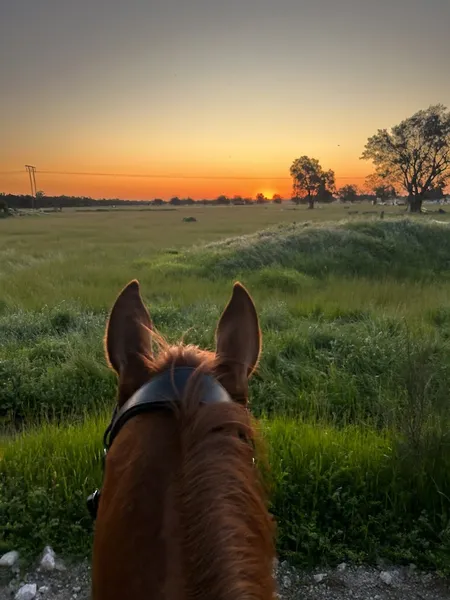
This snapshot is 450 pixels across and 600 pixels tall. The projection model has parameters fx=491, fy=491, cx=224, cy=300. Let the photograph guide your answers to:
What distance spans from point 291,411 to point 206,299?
17.6 ft

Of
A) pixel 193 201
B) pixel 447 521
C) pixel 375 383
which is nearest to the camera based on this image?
pixel 447 521

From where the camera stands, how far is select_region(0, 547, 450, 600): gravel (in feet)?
8.68

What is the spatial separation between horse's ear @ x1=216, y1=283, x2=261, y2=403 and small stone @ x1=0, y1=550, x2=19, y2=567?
227 centimetres

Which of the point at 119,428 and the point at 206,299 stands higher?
the point at 119,428

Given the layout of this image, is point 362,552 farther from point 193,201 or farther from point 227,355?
point 193,201

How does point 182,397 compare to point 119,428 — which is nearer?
point 182,397

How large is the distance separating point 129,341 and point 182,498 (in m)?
0.61

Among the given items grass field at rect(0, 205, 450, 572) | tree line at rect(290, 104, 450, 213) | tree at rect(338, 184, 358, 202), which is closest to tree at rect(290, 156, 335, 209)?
tree at rect(338, 184, 358, 202)

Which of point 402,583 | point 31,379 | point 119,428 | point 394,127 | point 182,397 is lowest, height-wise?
point 402,583

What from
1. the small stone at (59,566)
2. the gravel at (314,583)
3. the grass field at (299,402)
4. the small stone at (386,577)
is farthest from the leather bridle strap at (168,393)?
the small stone at (386,577)

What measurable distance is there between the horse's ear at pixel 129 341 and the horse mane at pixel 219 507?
0.95ft

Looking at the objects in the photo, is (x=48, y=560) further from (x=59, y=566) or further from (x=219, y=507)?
(x=219, y=507)

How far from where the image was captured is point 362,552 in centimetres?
289

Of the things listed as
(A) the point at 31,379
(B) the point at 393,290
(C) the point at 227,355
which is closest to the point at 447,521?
(C) the point at 227,355
